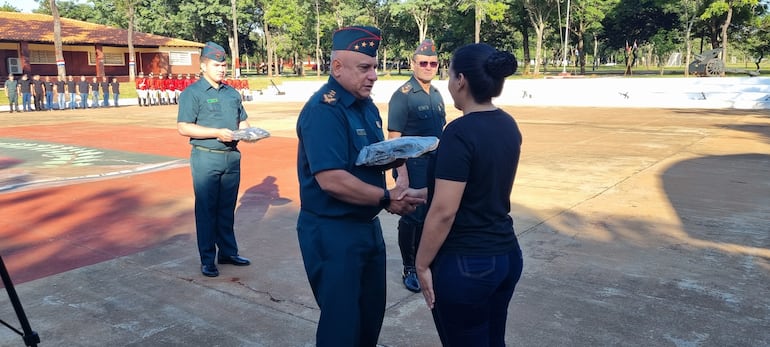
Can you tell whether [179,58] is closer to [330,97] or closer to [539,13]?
[539,13]

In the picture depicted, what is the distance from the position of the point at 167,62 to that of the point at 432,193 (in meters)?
52.4

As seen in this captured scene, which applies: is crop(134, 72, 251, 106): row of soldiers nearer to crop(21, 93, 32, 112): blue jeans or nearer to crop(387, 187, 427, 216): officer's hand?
crop(21, 93, 32, 112): blue jeans

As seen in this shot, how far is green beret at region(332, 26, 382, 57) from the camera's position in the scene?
254cm

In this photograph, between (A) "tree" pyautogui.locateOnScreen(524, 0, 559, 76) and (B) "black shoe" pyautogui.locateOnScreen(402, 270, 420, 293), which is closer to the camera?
(B) "black shoe" pyautogui.locateOnScreen(402, 270, 420, 293)

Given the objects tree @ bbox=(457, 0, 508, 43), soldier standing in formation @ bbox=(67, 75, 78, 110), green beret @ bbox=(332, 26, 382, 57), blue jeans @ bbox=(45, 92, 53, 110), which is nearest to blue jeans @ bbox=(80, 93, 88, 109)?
soldier standing in formation @ bbox=(67, 75, 78, 110)

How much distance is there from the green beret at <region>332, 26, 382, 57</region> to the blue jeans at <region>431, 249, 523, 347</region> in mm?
964

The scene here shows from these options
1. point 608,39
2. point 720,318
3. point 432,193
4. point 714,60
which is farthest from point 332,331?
point 608,39

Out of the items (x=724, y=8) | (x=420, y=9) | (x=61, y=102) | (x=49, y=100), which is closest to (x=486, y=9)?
(x=420, y=9)

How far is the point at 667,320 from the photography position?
12.9 ft

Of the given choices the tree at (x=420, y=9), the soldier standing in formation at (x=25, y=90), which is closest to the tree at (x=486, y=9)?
the tree at (x=420, y=9)

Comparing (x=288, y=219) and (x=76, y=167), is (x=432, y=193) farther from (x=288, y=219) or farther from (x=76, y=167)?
(x=76, y=167)

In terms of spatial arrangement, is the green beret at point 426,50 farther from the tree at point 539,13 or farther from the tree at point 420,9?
the tree at point 420,9

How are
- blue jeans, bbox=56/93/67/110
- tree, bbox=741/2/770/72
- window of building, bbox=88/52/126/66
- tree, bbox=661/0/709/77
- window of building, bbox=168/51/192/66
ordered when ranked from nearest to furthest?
blue jeans, bbox=56/93/67/110 < window of building, bbox=88/52/126/66 < tree, bbox=661/0/709/77 < tree, bbox=741/2/770/72 < window of building, bbox=168/51/192/66

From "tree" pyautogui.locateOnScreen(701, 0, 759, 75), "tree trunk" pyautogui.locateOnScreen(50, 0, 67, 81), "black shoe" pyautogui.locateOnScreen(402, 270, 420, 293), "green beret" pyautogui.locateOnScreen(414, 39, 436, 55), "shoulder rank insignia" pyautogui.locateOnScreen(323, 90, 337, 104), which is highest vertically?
"tree" pyautogui.locateOnScreen(701, 0, 759, 75)
